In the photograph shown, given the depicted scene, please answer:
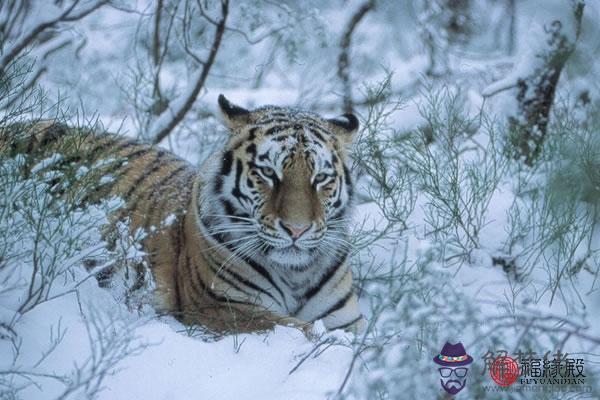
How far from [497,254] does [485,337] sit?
2.23m

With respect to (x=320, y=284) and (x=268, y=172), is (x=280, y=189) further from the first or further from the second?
(x=320, y=284)

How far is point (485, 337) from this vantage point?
2.55 metres

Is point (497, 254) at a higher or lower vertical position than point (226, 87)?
lower

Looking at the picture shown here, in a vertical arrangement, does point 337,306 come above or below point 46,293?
above

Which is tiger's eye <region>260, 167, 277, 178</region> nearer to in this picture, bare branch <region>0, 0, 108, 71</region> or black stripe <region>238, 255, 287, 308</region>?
black stripe <region>238, 255, 287, 308</region>

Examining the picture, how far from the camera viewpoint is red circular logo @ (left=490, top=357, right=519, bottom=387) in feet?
8.53

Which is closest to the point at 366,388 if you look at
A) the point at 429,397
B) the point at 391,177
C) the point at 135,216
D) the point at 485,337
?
the point at 429,397

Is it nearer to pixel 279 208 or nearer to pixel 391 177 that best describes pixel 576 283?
Result: pixel 391 177

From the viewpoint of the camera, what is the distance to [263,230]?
3.64 meters

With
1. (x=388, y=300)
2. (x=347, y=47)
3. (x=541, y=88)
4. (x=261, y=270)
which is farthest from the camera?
(x=347, y=47)

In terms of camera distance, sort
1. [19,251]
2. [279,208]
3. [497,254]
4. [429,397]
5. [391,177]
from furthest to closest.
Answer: [391,177] < [497,254] < [279,208] < [19,251] < [429,397]

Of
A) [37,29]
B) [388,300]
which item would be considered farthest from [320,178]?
[37,29]

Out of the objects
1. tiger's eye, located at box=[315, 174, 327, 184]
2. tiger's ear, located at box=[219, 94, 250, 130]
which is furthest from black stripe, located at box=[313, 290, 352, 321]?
tiger's ear, located at box=[219, 94, 250, 130]

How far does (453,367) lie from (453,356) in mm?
36
